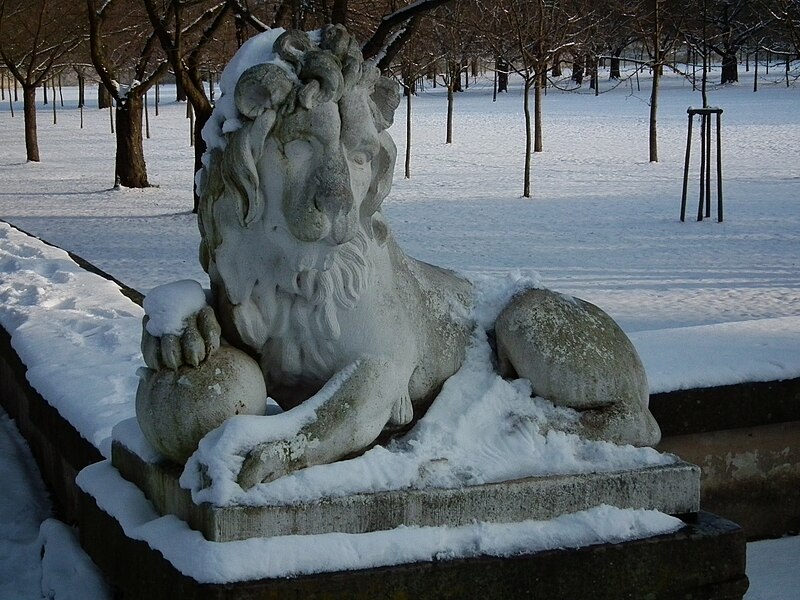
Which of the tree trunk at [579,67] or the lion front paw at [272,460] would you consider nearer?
the lion front paw at [272,460]

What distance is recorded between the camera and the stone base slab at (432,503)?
292 cm

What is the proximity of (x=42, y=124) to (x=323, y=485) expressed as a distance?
3838 centimetres

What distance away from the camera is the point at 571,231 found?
13.5 metres

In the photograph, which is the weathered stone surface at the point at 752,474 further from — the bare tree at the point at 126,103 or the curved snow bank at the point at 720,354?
the bare tree at the point at 126,103

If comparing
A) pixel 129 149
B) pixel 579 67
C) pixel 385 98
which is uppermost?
pixel 579 67

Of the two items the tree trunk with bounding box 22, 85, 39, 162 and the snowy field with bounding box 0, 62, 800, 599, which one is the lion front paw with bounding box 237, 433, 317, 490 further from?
the tree trunk with bounding box 22, 85, 39, 162

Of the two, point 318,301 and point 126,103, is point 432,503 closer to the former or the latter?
point 318,301

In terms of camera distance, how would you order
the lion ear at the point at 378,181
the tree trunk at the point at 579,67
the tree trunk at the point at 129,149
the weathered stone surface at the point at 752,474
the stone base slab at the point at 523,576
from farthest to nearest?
1. the tree trunk at the point at 579,67
2. the tree trunk at the point at 129,149
3. the weathered stone surface at the point at 752,474
4. the lion ear at the point at 378,181
5. the stone base slab at the point at 523,576

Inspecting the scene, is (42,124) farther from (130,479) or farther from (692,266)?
(130,479)

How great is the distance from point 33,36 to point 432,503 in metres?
24.2

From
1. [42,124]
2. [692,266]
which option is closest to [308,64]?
[692,266]

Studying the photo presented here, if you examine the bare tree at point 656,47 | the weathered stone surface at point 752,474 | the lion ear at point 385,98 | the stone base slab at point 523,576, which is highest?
the bare tree at point 656,47

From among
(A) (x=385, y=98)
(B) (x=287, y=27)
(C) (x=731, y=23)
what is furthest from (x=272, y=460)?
(C) (x=731, y=23)

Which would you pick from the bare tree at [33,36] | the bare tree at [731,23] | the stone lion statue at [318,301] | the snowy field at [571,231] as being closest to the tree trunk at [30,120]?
the bare tree at [33,36]
